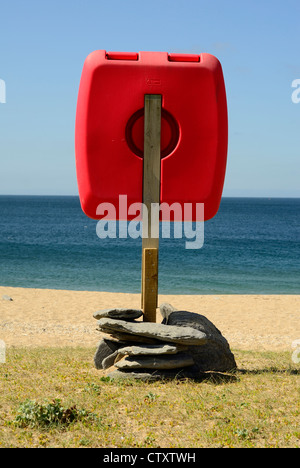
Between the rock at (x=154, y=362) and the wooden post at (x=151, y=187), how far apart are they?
90cm

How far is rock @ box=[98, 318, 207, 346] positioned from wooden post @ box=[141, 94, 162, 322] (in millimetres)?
554

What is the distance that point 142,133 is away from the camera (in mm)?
7484

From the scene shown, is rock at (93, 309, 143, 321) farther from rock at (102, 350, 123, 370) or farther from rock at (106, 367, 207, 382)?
rock at (106, 367, 207, 382)

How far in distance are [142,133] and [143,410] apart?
391 centimetres

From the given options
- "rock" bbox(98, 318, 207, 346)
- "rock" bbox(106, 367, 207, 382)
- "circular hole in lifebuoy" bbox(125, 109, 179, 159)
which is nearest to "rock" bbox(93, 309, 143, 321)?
"rock" bbox(98, 318, 207, 346)

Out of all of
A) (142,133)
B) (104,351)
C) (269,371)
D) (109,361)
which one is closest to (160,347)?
(109,361)

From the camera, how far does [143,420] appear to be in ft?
19.4

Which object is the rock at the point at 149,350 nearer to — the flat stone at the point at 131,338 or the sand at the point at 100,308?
the flat stone at the point at 131,338

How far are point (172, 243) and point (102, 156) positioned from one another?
179 ft

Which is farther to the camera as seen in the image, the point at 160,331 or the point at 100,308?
the point at 100,308

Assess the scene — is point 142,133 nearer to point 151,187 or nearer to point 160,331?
point 151,187

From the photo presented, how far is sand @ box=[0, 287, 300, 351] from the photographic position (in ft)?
44.0
